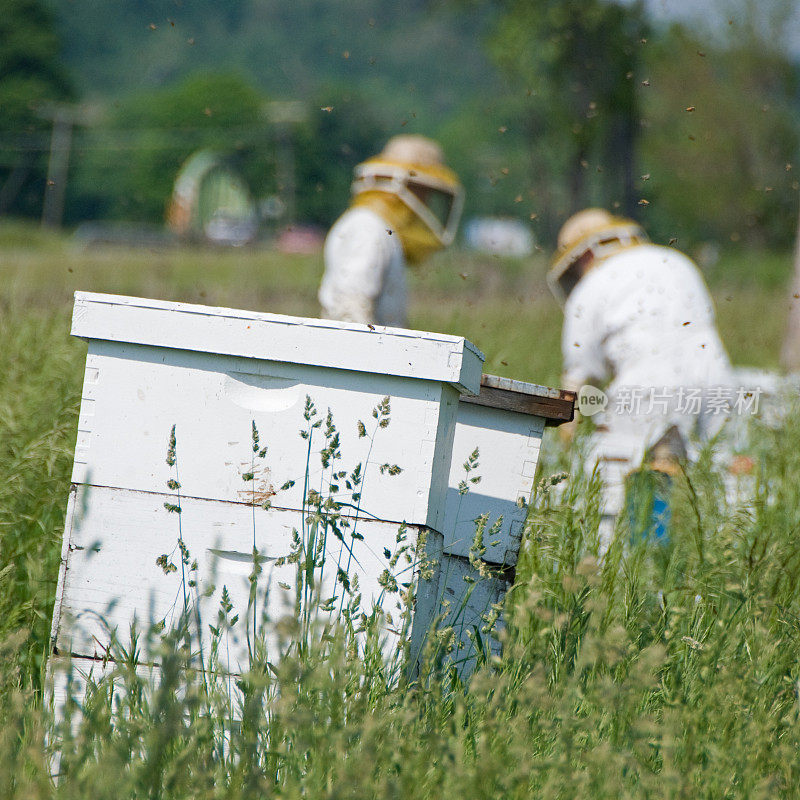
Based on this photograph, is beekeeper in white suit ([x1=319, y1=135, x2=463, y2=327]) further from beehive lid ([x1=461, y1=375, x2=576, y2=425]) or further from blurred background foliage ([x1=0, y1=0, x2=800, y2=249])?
beehive lid ([x1=461, y1=375, x2=576, y2=425])

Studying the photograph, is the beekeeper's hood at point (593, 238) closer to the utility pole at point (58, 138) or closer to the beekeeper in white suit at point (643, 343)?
the beekeeper in white suit at point (643, 343)

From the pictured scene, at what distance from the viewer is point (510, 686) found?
82.8 inches

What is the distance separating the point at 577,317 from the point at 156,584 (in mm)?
2784

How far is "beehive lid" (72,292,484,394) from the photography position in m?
2.02

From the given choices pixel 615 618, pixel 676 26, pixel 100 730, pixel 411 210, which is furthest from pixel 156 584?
pixel 676 26

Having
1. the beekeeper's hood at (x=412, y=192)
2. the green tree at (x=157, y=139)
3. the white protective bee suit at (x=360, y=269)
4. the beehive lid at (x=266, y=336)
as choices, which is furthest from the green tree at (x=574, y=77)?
the green tree at (x=157, y=139)

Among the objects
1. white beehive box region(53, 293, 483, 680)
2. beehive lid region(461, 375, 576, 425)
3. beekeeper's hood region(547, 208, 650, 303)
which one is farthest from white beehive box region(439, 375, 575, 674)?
beekeeper's hood region(547, 208, 650, 303)

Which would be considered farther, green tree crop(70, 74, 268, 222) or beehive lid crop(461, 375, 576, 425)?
green tree crop(70, 74, 268, 222)

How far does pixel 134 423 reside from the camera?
2.09 meters

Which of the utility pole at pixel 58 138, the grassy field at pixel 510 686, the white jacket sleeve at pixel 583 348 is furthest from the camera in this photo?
the utility pole at pixel 58 138

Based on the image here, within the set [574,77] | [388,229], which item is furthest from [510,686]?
[574,77]

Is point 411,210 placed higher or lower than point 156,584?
higher

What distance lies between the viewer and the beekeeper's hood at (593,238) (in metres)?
4.46

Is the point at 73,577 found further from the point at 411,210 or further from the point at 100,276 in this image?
the point at 100,276
